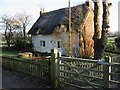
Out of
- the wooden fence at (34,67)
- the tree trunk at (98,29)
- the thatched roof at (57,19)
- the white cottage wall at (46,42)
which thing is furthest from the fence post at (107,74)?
the white cottage wall at (46,42)

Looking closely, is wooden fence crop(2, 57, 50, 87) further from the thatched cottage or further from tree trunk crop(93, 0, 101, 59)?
the thatched cottage

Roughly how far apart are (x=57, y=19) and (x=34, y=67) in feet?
83.9

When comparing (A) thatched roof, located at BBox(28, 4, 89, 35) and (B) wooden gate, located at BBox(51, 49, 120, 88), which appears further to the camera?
(A) thatched roof, located at BBox(28, 4, 89, 35)

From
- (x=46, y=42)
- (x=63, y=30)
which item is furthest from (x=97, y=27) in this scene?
(x=46, y=42)

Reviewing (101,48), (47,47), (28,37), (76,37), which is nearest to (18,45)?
(28,37)

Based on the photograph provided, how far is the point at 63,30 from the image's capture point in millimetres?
31453

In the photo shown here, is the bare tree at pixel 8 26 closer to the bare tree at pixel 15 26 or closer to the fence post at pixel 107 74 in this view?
the bare tree at pixel 15 26

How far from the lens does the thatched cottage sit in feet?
95.6

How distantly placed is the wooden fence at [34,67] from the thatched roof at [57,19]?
16379 millimetres

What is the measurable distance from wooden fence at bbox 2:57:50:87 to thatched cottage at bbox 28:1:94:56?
13.5 meters

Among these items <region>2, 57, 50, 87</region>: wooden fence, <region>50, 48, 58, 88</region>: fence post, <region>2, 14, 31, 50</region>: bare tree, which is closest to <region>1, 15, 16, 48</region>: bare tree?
<region>2, 14, 31, 50</region>: bare tree

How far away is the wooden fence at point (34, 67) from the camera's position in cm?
1035

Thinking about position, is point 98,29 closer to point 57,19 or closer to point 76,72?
point 76,72

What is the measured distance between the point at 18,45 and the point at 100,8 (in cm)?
2977
